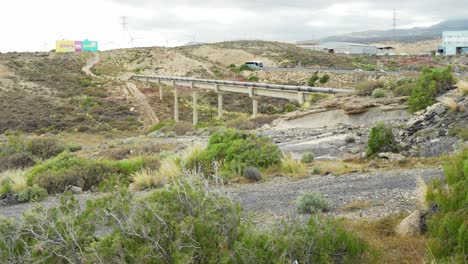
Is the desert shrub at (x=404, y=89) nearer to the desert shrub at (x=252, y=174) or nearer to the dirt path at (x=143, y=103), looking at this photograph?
the desert shrub at (x=252, y=174)

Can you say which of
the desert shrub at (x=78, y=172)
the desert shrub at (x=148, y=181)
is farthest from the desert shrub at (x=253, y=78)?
the desert shrub at (x=148, y=181)

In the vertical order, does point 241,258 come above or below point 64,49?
below

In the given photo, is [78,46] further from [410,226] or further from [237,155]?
[410,226]

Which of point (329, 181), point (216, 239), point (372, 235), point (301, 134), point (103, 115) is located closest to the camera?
point (216, 239)

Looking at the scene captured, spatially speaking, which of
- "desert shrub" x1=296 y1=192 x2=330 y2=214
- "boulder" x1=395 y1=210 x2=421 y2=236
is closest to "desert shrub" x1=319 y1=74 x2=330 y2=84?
"desert shrub" x1=296 y1=192 x2=330 y2=214

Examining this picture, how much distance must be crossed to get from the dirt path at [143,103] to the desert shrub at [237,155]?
3891cm

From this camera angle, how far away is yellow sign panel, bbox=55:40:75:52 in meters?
114

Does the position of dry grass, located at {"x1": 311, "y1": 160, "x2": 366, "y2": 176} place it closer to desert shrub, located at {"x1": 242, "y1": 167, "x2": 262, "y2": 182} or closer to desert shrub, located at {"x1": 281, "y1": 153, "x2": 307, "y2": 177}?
A: desert shrub, located at {"x1": 281, "y1": 153, "x2": 307, "y2": 177}

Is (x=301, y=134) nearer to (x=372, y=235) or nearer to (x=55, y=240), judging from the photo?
(x=372, y=235)

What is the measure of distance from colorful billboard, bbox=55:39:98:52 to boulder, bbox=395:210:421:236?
116606 mm

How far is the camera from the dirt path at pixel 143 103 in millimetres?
55344

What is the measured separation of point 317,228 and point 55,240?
280 centimetres

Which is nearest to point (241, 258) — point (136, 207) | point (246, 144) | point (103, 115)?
point (136, 207)

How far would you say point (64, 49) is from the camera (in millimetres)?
114812
